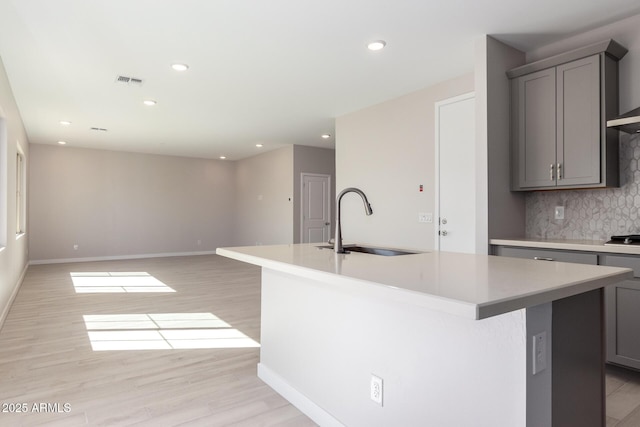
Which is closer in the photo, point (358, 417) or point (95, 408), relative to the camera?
point (358, 417)

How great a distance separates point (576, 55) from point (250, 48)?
2658 mm

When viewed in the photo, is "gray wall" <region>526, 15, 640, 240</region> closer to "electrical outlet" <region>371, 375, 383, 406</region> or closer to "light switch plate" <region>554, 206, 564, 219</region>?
"light switch plate" <region>554, 206, 564, 219</region>

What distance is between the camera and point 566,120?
10.1 feet

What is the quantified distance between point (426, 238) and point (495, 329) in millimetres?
3281

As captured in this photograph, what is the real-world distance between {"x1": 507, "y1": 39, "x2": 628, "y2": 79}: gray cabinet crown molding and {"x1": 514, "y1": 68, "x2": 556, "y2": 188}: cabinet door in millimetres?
50

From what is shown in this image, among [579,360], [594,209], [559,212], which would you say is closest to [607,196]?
[594,209]

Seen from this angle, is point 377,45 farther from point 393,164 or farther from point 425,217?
point 425,217

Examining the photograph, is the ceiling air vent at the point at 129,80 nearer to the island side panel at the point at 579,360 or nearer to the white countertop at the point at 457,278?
the white countertop at the point at 457,278

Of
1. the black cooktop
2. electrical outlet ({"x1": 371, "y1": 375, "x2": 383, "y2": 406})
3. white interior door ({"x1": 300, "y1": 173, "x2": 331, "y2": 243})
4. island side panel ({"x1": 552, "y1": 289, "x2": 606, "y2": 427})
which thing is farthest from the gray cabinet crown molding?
white interior door ({"x1": 300, "y1": 173, "x2": 331, "y2": 243})

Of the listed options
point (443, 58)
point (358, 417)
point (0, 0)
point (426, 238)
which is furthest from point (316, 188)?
point (358, 417)

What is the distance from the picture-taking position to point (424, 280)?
4.21 ft

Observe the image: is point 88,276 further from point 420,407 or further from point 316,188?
point 420,407

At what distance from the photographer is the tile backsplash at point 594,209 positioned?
2961 mm

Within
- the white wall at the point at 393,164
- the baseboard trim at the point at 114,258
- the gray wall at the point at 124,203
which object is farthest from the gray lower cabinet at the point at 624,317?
the gray wall at the point at 124,203
